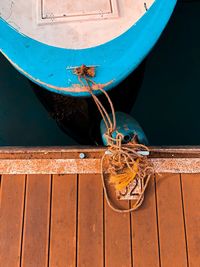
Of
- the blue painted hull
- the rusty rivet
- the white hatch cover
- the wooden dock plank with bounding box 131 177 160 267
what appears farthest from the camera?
the white hatch cover

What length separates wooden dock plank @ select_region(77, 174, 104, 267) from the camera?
1402 millimetres

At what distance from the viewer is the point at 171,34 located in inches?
97.5

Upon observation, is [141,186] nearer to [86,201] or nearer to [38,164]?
[86,201]

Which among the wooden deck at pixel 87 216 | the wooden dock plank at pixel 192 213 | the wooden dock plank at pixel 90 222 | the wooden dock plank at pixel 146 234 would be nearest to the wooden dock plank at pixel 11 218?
the wooden deck at pixel 87 216

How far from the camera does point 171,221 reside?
1444mm

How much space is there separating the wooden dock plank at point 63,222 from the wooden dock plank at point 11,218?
15 centimetres

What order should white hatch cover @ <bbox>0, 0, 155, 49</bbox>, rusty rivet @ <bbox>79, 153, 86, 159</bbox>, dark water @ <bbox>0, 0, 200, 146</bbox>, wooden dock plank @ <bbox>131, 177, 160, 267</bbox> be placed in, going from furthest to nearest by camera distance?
dark water @ <bbox>0, 0, 200, 146</bbox> → white hatch cover @ <bbox>0, 0, 155, 49</bbox> → rusty rivet @ <bbox>79, 153, 86, 159</bbox> → wooden dock plank @ <bbox>131, 177, 160, 267</bbox>

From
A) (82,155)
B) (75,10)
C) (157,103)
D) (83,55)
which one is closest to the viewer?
(82,155)

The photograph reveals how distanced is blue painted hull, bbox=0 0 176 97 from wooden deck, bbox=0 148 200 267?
0.38 metres

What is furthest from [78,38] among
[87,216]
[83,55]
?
[87,216]

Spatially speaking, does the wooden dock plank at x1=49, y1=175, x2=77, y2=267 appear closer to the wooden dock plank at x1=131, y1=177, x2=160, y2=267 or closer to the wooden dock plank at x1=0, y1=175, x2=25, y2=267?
the wooden dock plank at x1=0, y1=175, x2=25, y2=267

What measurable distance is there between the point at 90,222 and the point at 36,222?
0.24 metres

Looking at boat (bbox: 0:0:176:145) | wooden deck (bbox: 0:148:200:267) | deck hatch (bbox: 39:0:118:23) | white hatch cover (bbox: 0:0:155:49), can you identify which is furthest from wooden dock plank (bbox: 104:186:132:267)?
deck hatch (bbox: 39:0:118:23)

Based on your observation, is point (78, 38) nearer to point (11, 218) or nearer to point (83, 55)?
point (83, 55)
